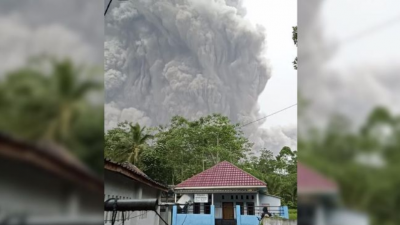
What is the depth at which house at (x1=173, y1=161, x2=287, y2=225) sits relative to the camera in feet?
11.3

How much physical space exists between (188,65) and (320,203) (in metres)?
3.25

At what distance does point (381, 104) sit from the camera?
0.49m

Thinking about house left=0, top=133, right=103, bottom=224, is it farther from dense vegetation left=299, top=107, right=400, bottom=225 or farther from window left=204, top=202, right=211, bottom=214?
window left=204, top=202, right=211, bottom=214

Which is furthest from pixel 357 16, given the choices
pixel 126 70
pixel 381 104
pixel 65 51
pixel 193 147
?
pixel 193 147

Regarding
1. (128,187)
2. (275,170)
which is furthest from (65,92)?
(275,170)

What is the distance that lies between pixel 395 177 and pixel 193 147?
3.26 meters

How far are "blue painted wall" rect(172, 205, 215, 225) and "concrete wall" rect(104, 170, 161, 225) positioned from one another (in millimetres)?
262

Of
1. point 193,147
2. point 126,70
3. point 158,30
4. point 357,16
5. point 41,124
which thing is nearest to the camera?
point 41,124

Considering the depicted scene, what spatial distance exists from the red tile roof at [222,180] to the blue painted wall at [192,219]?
0.33m

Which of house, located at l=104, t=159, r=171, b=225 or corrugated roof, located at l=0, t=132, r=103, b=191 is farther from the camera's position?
house, located at l=104, t=159, r=171, b=225

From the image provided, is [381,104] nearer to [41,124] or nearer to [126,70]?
[41,124]

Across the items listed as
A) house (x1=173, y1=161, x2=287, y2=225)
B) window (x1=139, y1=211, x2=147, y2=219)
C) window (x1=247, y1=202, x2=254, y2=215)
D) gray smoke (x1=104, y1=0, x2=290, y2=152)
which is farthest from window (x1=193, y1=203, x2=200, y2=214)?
gray smoke (x1=104, y1=0, x2=290, y2=152)

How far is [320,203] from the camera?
1.73 feet

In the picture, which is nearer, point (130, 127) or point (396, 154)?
point (396, 154)
